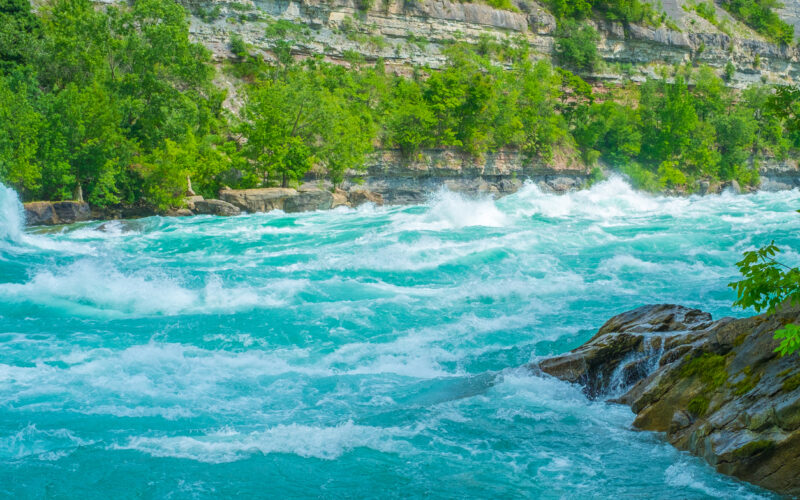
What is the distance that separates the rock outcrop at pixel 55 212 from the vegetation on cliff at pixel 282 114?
3.05ft

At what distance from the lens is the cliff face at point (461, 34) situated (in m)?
51.3

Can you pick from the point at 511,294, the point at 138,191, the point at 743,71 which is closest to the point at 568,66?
the point at 743,71

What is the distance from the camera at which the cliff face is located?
51.3 m

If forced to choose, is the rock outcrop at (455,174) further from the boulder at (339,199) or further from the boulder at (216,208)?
the boulder at (216,208)

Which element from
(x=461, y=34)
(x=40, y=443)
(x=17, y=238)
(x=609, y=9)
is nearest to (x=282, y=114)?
(x=17, y=238)

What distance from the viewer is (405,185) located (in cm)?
4659

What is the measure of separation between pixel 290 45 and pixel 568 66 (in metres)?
26.6


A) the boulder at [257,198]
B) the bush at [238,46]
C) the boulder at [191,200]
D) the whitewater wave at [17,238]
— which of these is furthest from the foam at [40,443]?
the bush at [238,46]

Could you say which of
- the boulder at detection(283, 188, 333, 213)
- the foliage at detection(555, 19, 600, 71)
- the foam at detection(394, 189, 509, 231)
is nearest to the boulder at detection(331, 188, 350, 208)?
the boulder at detection(283, 188, 333, 213)

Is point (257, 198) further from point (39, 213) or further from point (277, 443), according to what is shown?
point (277, 443)

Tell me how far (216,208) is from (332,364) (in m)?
24.1

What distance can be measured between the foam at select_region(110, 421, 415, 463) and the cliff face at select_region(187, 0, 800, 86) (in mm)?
45004

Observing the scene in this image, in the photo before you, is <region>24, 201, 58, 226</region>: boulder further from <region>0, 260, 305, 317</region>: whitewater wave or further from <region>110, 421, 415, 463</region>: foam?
<region>110, 421, 415, 463</region>: foam

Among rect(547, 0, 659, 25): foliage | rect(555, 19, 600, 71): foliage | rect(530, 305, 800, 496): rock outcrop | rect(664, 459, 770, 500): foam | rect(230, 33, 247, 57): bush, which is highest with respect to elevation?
rect(547, 0, 659, 25): foliage
